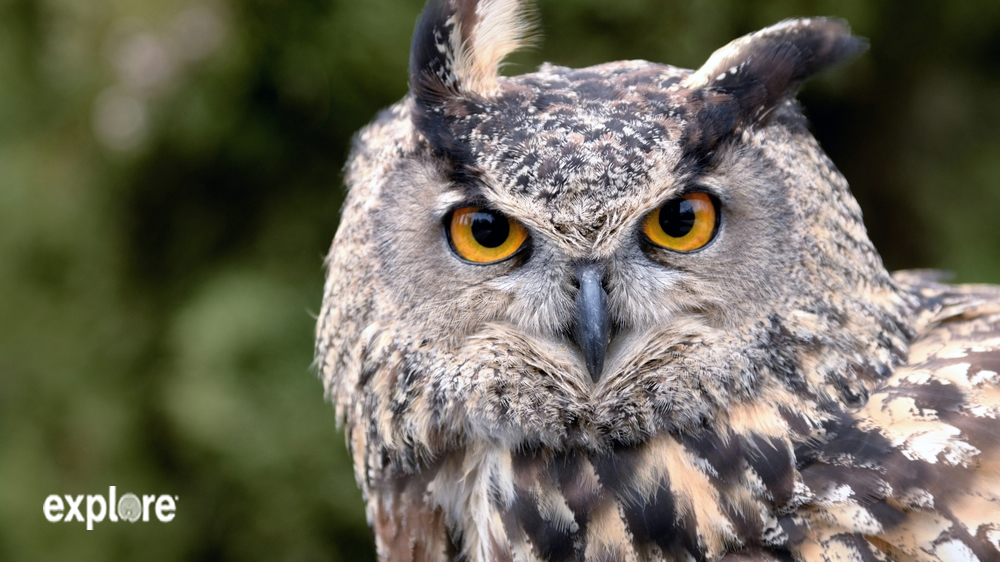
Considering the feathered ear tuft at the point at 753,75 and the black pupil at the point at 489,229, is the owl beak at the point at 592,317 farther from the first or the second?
the feathered ear tuft at the point at 753,75

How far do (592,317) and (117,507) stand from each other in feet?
6.25

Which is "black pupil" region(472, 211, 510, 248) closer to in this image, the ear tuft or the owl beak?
the owl beak

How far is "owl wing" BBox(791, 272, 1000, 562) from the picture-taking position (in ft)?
3.20

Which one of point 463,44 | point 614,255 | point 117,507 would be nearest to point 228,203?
point 117,507

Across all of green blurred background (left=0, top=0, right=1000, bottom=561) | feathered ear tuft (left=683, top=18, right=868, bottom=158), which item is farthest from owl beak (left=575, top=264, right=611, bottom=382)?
green blurred background (left=0, top=0, right=1000, bottom=561)

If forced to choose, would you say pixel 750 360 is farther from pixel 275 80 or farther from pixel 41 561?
pixel 41 561

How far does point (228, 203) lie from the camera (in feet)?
8.02

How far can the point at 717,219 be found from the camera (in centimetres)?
109

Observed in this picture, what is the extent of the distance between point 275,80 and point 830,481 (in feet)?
5.98

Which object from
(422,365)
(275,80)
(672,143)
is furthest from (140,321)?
(672,143)

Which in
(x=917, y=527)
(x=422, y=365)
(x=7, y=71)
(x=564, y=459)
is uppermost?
(x=7, y=71)

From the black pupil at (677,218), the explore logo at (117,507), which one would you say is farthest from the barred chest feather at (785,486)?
the explore logo at (117,507)

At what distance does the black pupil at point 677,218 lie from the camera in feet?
3.46

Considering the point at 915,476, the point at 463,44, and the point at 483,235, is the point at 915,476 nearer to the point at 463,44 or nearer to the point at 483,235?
the point at 483,235
